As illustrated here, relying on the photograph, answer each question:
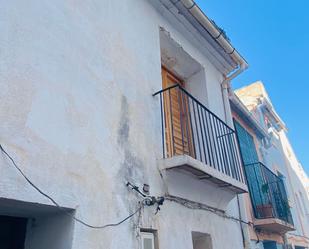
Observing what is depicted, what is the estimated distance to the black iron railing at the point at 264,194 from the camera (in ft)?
25.7

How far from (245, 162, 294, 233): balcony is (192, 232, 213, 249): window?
3.07m

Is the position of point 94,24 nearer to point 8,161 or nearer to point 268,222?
point 8,161

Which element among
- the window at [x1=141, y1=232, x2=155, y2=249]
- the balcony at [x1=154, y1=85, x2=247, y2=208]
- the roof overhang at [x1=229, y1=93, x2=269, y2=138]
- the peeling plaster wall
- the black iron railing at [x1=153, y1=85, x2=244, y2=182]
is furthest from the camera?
the roof overhang at [x1=229, y1=93, x2=269, y2=138]

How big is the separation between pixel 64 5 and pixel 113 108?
1.30 metres

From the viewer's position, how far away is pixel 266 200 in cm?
849

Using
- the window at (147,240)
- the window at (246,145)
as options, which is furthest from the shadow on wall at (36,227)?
the window at (246,145)

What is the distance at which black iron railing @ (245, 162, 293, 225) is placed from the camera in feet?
25.7

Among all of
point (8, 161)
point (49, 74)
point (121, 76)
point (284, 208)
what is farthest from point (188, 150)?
point (284, 208)

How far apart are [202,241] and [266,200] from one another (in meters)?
4.60

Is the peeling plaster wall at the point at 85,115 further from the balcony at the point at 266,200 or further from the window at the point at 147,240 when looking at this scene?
the balcony at the point at 266,200

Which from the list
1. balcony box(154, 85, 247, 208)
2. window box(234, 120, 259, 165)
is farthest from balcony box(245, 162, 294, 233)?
balcony box(154, 85, 247, 208)

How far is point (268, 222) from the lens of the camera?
7.26 m

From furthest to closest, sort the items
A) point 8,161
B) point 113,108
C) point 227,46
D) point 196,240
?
point 227,46, point 196,240, point 113,108, point 8,161

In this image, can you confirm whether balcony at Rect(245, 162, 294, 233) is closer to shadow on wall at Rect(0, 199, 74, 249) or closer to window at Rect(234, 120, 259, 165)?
window at Rect(234, 120, 259, 165)
